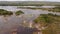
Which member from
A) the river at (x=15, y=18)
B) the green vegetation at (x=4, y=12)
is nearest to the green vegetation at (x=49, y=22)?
the river at (x=15, y=18)

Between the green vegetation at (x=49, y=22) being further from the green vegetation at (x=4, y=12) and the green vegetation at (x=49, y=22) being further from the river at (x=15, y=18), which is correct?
the green vegetation at (x=4, y=12)

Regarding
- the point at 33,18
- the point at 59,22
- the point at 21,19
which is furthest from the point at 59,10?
the point at 21,19

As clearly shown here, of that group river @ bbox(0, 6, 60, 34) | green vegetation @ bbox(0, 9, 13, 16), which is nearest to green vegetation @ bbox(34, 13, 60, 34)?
river @ bbox(0, 6, 60, 34)

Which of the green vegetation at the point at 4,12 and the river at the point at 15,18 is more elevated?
the green vegetation at the point at 4,12

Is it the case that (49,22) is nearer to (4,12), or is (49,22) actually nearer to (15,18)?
(15,18)

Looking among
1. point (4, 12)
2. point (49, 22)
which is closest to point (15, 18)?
point (4, 12)

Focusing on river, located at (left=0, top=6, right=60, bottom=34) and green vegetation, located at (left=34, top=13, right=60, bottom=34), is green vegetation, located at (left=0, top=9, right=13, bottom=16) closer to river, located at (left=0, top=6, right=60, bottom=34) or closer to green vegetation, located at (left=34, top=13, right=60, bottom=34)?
river, located at (left=0, top=6, right=60, bottom=34)

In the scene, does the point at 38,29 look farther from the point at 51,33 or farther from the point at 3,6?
the point at 3,6

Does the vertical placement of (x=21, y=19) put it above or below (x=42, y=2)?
below
